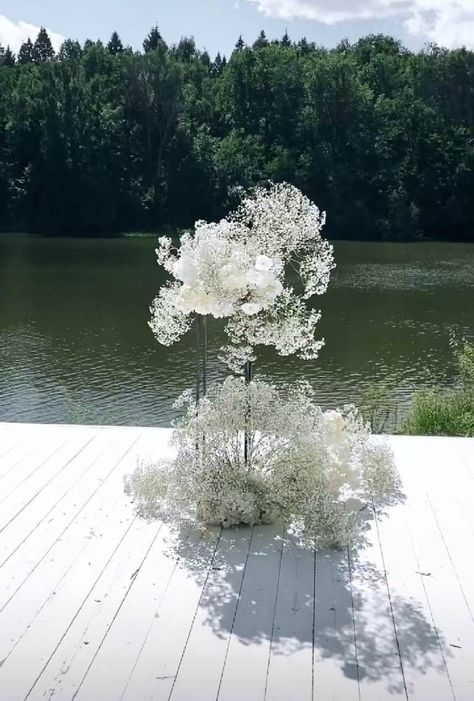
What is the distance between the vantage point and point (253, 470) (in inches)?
129

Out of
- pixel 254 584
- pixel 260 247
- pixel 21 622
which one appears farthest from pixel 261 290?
pixel 21 622

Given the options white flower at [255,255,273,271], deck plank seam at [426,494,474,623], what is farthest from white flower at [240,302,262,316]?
deck plank seam at [426,494,474,623]

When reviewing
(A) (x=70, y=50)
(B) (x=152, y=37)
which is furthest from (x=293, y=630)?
(B) (x=152, y=37)

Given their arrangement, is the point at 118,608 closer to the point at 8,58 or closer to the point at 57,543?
the point at 57,543

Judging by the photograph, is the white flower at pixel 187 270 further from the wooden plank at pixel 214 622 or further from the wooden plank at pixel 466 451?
the wooden plank at pixel 466 451

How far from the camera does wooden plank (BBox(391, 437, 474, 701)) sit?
2.25m

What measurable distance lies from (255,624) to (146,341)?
9.27 metres

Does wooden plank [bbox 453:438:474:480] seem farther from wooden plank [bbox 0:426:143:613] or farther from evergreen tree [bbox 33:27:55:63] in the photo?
evergreen tree [bbox 33:27:55:63]

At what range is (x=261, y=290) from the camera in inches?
127

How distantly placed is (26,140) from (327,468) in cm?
3034

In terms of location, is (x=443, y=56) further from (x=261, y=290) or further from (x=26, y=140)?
(x=261, y=290)

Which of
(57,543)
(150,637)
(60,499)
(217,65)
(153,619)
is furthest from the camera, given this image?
(217,65)

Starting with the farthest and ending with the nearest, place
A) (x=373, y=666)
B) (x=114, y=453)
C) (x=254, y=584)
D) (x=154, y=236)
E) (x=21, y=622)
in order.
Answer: (x=154, y=236), (x=114, y=453), (x=254, y=584), (x=21, y=622), (x=373, y=666)

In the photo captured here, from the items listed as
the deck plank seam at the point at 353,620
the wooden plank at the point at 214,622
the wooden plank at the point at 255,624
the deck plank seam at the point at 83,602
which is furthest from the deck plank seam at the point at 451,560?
the deck plank seam at the point at 83,602
